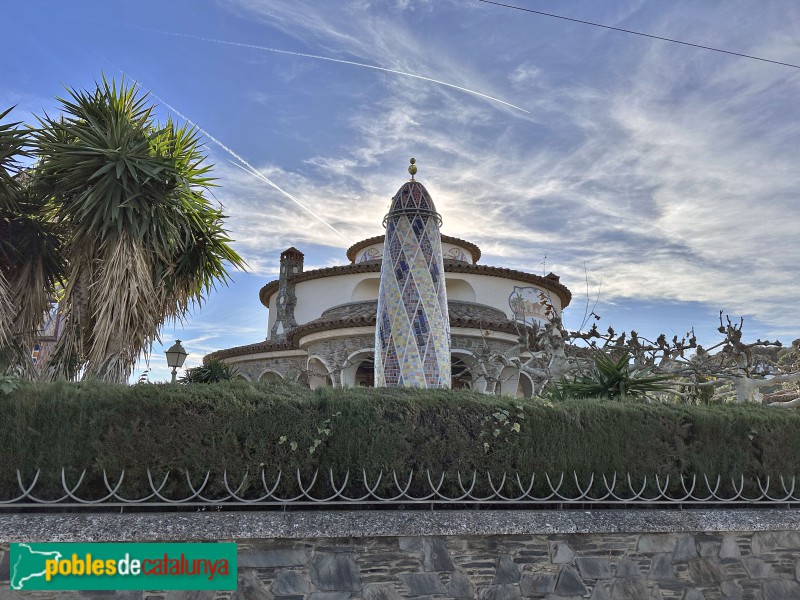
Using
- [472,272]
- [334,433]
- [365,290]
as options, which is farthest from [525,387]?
[334,433]

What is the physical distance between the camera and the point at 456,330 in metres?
18.0

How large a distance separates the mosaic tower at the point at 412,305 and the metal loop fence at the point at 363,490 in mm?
3183

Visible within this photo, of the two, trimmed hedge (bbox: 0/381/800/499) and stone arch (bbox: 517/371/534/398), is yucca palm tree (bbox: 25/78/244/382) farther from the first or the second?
stone arch (bbox: 517/371/534/398)

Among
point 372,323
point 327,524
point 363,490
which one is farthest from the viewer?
point 372,323

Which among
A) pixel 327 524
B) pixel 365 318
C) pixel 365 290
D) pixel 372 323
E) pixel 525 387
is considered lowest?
pixel 327 524

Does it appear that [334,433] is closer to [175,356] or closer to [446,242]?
[175,356]

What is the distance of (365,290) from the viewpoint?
22781 mm

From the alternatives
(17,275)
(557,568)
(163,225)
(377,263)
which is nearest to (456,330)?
(377,263)

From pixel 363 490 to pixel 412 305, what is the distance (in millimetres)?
4074

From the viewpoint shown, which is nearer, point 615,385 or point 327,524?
point 327,524

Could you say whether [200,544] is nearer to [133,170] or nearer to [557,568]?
[557,568]

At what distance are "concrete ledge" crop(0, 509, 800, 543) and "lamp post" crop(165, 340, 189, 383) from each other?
9.34 metres

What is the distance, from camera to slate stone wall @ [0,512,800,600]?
4980 mm

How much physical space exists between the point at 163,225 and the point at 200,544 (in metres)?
6.81
